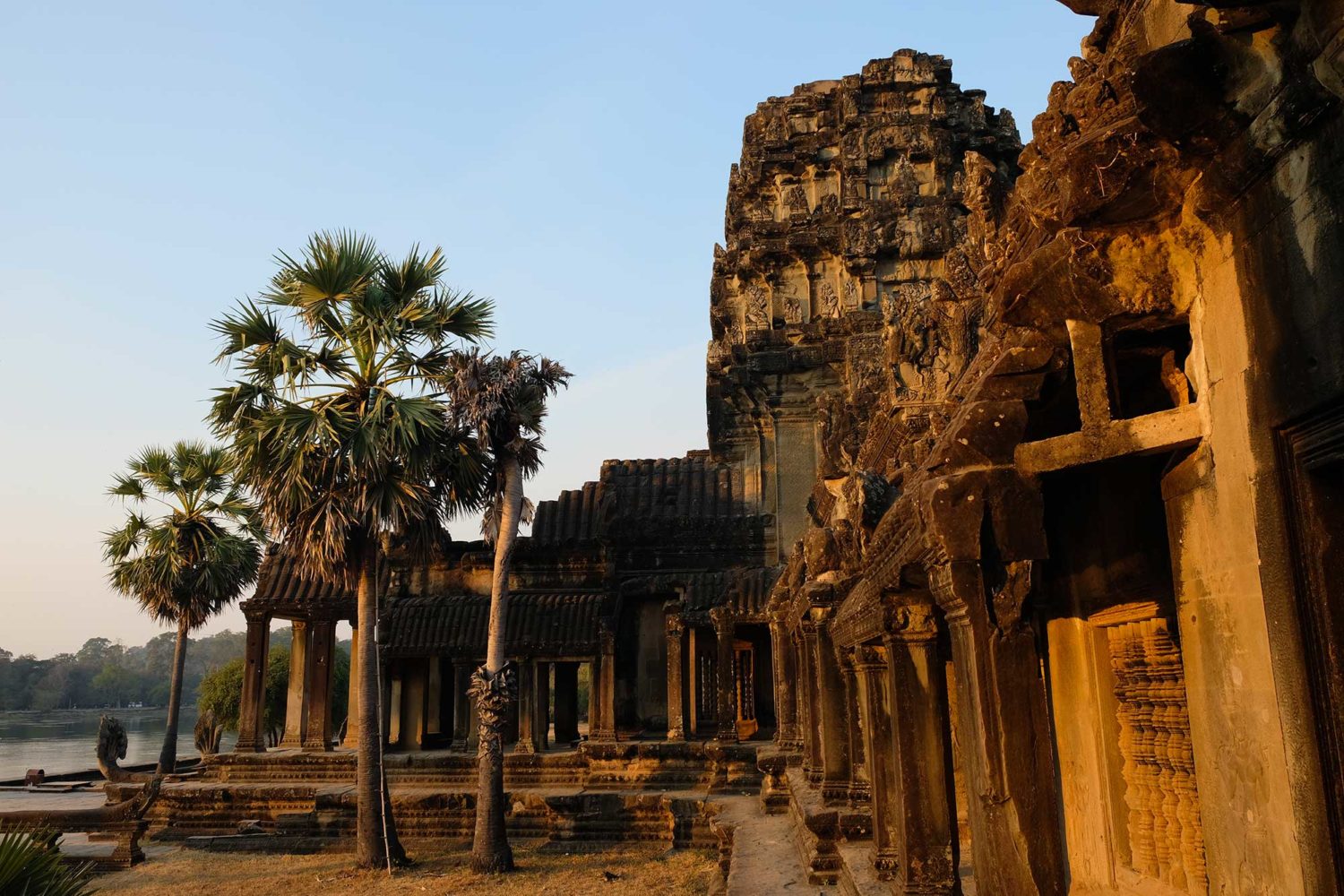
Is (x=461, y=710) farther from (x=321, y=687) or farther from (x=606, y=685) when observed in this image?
(x=321, y=687)

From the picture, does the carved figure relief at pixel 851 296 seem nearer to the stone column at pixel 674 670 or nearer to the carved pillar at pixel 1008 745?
the stone column at pixel 674 670

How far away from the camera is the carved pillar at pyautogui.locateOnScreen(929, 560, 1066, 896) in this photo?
403 centimetres

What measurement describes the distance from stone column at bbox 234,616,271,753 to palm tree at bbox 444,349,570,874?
8.64m

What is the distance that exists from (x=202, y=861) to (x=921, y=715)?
15387mm

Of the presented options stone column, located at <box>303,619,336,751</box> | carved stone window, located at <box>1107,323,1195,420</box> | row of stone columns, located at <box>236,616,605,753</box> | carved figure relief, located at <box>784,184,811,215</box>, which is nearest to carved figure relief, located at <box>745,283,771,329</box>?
carved figure relief, located at <box>784,184,811,215</box>

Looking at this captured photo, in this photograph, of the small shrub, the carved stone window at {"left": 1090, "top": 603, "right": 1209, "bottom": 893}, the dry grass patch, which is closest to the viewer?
the carved stone window at {"left": 1090, "top": 603, "right": 1209, "bottom": 893}

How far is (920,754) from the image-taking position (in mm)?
6156

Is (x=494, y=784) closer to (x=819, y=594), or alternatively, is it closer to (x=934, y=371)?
(x=819, y=594)

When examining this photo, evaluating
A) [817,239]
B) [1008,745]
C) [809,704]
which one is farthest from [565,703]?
[1008,745]

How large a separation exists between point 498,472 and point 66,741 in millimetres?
64110

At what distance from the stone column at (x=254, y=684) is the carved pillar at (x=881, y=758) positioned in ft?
59.7

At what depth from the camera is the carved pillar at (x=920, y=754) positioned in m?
5.97

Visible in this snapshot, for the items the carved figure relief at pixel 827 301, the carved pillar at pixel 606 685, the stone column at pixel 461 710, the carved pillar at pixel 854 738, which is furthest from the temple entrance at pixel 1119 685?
the stone column at pixel 461 710

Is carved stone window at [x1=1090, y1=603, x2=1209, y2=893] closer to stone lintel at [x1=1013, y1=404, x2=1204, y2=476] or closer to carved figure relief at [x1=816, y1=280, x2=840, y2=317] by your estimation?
stone lintel at [x1=1013, y1=404, x2=1204, y2=476]
